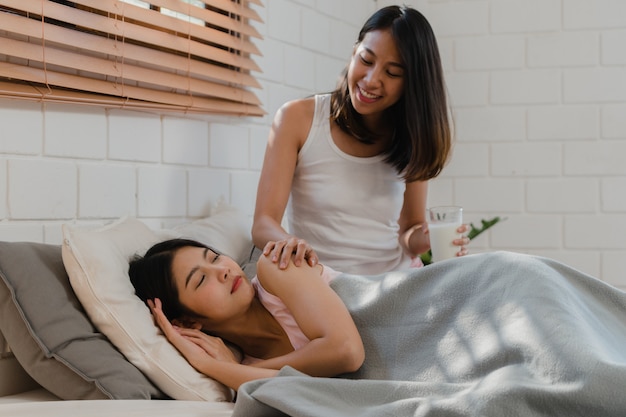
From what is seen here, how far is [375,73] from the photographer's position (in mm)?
2320

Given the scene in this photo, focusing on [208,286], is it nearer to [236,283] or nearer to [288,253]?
[236,283]

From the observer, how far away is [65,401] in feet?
5.18

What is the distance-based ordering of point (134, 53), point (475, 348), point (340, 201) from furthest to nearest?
point (340, 201)
point (134, 53)
point (475, 348)

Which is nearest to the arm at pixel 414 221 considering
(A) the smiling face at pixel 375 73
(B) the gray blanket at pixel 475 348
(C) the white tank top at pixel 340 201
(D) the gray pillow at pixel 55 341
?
(C) the white tank top at pixel 340 201

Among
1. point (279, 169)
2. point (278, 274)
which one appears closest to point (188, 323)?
point (278, 274)

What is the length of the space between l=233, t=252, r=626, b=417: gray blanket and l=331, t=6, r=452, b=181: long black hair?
661mm

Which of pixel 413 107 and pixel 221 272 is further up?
pixel 413 107

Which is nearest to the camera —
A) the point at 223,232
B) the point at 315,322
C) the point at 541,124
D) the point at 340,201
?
the point at 315,322

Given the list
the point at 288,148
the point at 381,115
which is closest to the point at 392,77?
the point at 381,115

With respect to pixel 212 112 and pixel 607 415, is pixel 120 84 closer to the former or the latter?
pixel 212 112

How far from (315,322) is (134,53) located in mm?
990

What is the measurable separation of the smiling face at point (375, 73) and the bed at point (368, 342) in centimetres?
64

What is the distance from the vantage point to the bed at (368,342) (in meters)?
1.36

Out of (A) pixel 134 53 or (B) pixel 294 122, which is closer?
(A) pixel 134 53
